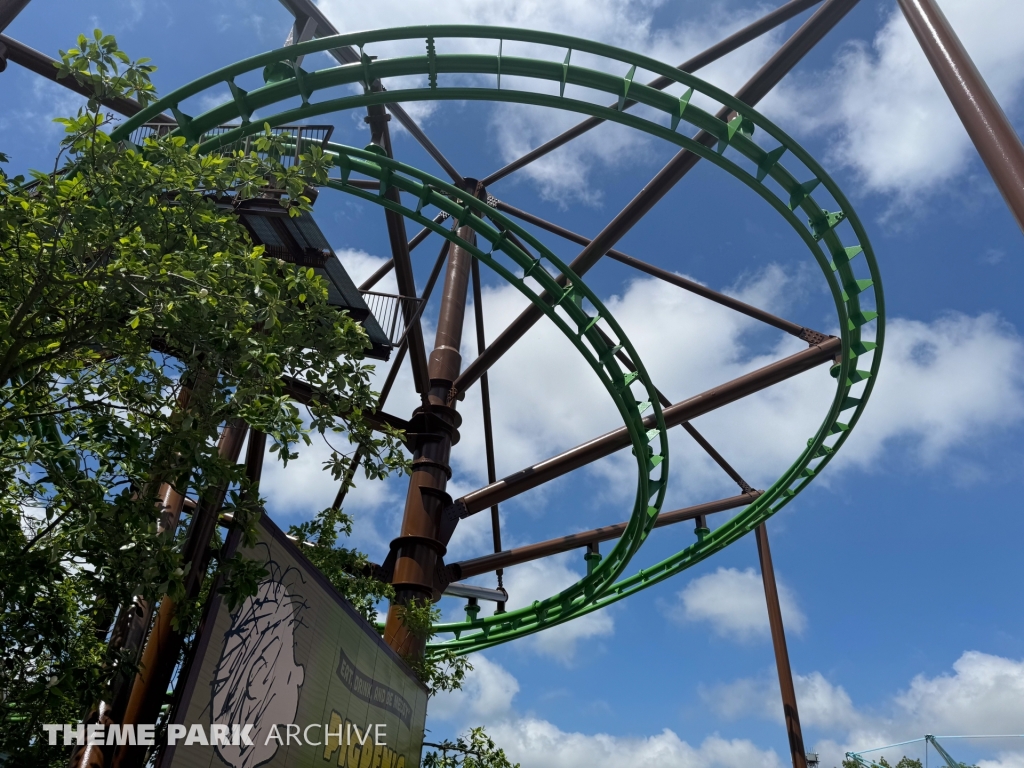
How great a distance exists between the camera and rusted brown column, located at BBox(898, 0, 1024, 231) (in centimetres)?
347

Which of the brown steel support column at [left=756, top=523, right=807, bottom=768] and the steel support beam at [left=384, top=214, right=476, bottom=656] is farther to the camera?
the brown steel support column at [left=756, top=523, right=807, bottom=768]

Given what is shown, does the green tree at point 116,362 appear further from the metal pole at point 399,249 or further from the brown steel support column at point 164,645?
the metal pole at point 399,249

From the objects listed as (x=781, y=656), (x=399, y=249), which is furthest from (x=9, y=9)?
(x=781, y=656)

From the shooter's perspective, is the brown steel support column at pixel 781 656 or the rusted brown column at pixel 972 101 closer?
the rusted brown column at pixel 972 101

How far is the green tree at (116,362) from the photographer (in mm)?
3508

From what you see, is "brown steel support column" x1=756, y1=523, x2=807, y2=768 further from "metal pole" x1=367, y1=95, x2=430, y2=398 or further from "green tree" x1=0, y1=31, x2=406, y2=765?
"green tree" x1=0, y1=31, x2=406, y2=765

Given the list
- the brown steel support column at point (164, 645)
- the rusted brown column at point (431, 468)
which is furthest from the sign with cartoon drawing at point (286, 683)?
the rusted brown column at point (431, 468)

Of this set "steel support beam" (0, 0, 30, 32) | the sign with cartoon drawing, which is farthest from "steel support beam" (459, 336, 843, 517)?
"steel support beam" (0, 0, 30, 32)

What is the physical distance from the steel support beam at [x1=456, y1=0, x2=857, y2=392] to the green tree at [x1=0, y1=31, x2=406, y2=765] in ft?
16.8

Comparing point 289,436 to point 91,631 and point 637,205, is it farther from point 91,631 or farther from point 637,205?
point 637,205

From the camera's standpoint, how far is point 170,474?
3605mm

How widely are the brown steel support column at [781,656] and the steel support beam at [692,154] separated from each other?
7.36 m

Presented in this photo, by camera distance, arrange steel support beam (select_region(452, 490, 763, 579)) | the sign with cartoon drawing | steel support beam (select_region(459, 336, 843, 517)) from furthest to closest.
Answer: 1. steel support beam (select_region(452, 490, 763, 579))
2. steel support beam (select_region(459, 336, 843, 517))
3. the sign with cartoon drawing

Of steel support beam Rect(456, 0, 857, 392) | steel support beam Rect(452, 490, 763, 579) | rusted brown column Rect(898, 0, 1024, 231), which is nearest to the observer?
rusted brown column Rect(898, 0, 1024, 231)
